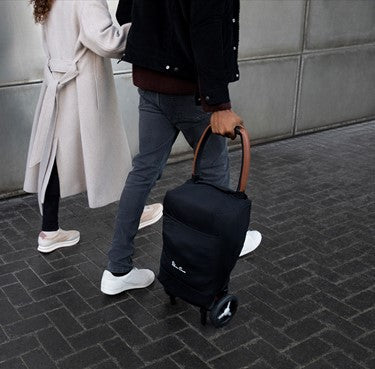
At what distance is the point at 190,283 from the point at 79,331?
68cm

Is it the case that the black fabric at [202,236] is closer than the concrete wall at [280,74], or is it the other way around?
the black fabric at [202,236]

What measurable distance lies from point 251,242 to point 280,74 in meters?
3.04

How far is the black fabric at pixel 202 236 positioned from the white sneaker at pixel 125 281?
0.48 m

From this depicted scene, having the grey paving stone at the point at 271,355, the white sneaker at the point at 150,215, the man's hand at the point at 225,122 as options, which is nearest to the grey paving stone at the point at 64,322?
the grey paving stone at the point at 271,355

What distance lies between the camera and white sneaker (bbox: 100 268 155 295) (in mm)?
3338

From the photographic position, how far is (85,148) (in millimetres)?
3512

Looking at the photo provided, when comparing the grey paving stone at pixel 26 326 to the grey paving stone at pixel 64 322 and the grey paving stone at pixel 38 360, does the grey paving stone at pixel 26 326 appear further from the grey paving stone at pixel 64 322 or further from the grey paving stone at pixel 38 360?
the grey paving stone at pixel 38 360

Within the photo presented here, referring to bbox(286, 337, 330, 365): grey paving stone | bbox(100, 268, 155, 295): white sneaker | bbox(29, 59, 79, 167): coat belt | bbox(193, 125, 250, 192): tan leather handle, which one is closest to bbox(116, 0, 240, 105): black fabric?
bbox(193, 125, 250, 192): tan leather handle

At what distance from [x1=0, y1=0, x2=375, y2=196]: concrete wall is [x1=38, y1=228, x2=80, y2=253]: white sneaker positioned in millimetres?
1141

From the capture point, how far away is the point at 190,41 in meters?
2.76

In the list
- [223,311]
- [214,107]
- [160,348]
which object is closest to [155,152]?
[214,107]

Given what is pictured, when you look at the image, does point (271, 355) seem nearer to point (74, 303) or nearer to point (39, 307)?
point (74, 303)

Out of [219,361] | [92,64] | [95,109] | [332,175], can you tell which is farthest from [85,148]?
[332,175]

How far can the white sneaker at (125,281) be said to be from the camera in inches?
131
